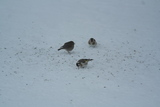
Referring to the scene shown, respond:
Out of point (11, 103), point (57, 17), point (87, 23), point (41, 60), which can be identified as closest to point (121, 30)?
point (87, 23)

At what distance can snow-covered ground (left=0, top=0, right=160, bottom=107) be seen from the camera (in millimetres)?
8852

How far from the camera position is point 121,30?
1748 centimetres

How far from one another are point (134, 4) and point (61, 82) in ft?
50.4

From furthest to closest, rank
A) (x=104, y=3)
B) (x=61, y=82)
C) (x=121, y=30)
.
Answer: (x=104, y=3)
(x=121, y=30)
(x=61, y=82)

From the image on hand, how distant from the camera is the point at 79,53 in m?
13.4

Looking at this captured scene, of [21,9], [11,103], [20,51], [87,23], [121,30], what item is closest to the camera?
[11,103]

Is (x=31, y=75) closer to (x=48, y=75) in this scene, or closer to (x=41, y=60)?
(x=48, y=75)

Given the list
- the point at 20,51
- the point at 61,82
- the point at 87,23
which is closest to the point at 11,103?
the point at 61,82

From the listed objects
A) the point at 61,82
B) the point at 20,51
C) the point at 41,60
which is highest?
the point at 20,51

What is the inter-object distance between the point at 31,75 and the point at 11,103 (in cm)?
242

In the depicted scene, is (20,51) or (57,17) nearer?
(20,51)

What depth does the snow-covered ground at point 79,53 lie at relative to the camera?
8852 mm

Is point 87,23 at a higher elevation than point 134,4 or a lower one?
lower

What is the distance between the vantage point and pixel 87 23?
1862cm
